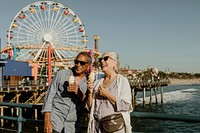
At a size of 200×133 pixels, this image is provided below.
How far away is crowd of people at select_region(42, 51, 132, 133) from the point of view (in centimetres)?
284

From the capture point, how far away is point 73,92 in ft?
10.9

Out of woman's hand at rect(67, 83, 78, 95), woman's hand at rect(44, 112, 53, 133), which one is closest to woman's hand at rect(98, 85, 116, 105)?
woman's hand at rect(67, 83, 78, 95)

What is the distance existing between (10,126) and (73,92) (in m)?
20.3

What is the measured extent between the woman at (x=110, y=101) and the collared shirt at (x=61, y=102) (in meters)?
0.33

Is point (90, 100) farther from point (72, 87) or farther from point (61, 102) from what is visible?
point (61, 102)

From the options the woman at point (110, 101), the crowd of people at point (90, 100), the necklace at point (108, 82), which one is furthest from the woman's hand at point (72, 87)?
the necklace at point (108, 82)

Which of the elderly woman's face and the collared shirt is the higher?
the elderly woman's face

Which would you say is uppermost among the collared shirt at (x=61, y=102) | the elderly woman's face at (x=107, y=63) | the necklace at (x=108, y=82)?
the elderly woman's face at (x=107, y=63)

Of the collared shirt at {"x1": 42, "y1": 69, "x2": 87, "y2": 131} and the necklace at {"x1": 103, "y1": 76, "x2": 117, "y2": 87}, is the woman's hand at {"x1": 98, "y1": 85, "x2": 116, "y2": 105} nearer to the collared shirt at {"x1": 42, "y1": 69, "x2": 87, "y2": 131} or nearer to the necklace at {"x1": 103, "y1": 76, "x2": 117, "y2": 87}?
the necklace at {"x1": 103, "y1": 76, "x2": 117, "y2": 87}

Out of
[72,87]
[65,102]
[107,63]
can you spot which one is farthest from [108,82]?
[65,102]

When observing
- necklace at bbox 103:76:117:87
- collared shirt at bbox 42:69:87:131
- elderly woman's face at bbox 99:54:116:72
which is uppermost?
elderly woman's face at bbox 99:54:116:72

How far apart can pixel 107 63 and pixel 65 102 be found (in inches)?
29.8

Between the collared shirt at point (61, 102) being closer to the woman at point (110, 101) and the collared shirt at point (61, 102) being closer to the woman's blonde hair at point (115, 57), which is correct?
the woman at point (110, 101)

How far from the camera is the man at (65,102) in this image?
325 centimetres
